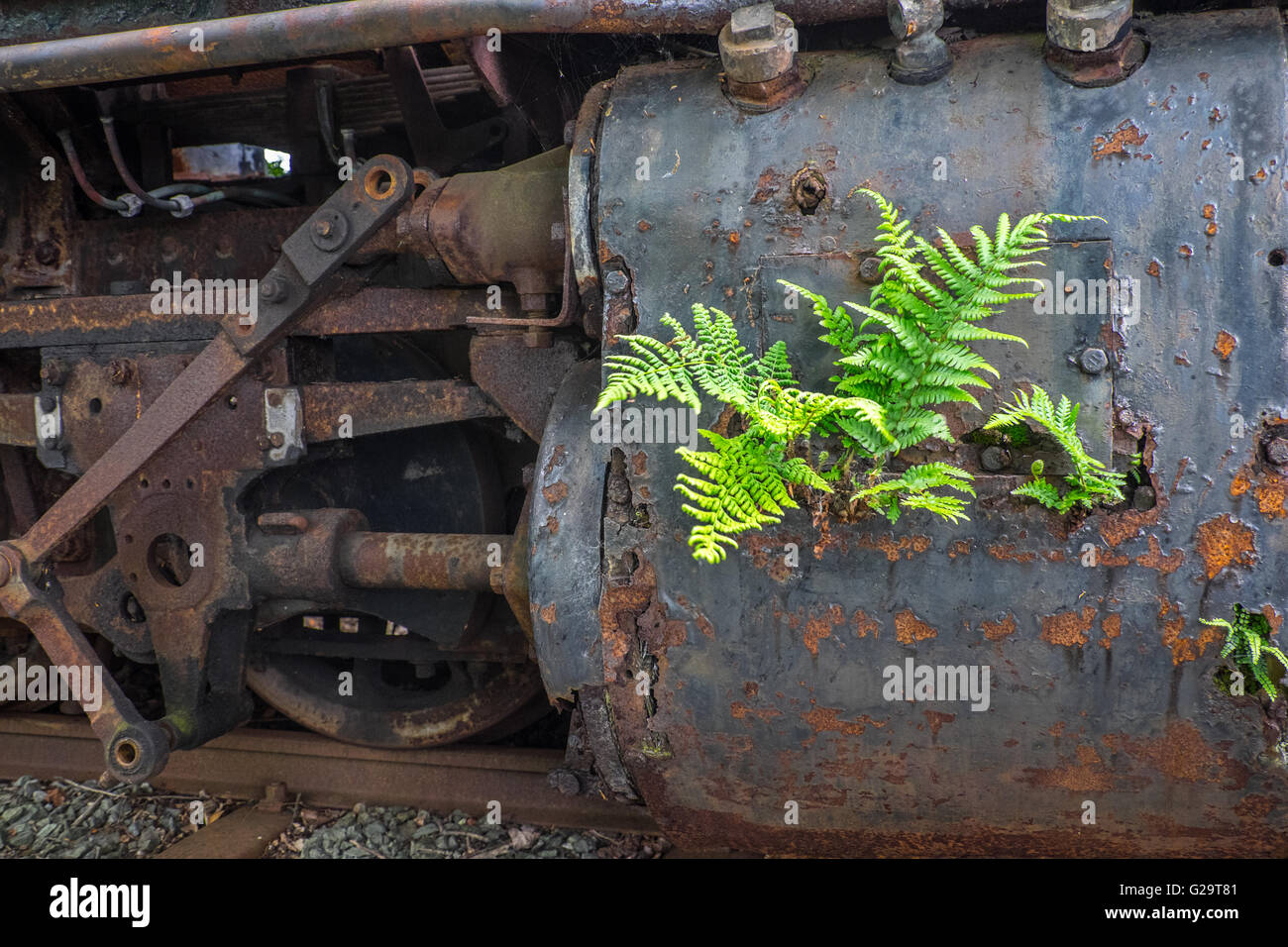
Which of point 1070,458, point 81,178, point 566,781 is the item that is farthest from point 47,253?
point 1070,458

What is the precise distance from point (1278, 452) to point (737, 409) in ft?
2.89

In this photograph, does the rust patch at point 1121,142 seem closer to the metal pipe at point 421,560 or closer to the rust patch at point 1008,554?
the rust patch at point 1008,554

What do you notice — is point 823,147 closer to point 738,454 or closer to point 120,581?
point 738,454

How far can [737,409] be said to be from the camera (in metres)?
1.84

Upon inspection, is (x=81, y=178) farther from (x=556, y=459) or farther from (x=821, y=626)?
(x=821, y=626)

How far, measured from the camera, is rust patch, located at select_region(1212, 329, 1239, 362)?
5.57ft

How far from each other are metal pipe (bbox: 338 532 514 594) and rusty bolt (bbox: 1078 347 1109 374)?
1.40 meters

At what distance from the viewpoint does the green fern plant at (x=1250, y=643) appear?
1.70 meters

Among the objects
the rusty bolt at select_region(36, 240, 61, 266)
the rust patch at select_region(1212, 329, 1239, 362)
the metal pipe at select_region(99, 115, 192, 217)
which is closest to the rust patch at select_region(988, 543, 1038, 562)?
the rust patch at select_region(1212, 329, 1239, 362)

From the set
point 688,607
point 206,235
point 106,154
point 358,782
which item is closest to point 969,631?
point 688,607

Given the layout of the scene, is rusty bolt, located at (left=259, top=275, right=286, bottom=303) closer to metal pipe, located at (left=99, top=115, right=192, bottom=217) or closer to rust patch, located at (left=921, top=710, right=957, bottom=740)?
metal pipe, located at (left=99, top=115, right=192, bottom=217)

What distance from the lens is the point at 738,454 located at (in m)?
1.80

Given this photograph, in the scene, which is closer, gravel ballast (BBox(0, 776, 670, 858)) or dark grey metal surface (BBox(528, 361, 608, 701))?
dark grey metal surface (BBox(528, 361, 608, 701))

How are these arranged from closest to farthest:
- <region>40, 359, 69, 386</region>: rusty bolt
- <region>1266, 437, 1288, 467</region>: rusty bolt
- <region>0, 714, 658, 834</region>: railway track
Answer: <region>1266, 437, 1288, 467</region>: rusty bolt < <region>40, 359, 69, 386</region>: rusty bolt < <region>0, 714, 658, 834</region>: railway track
